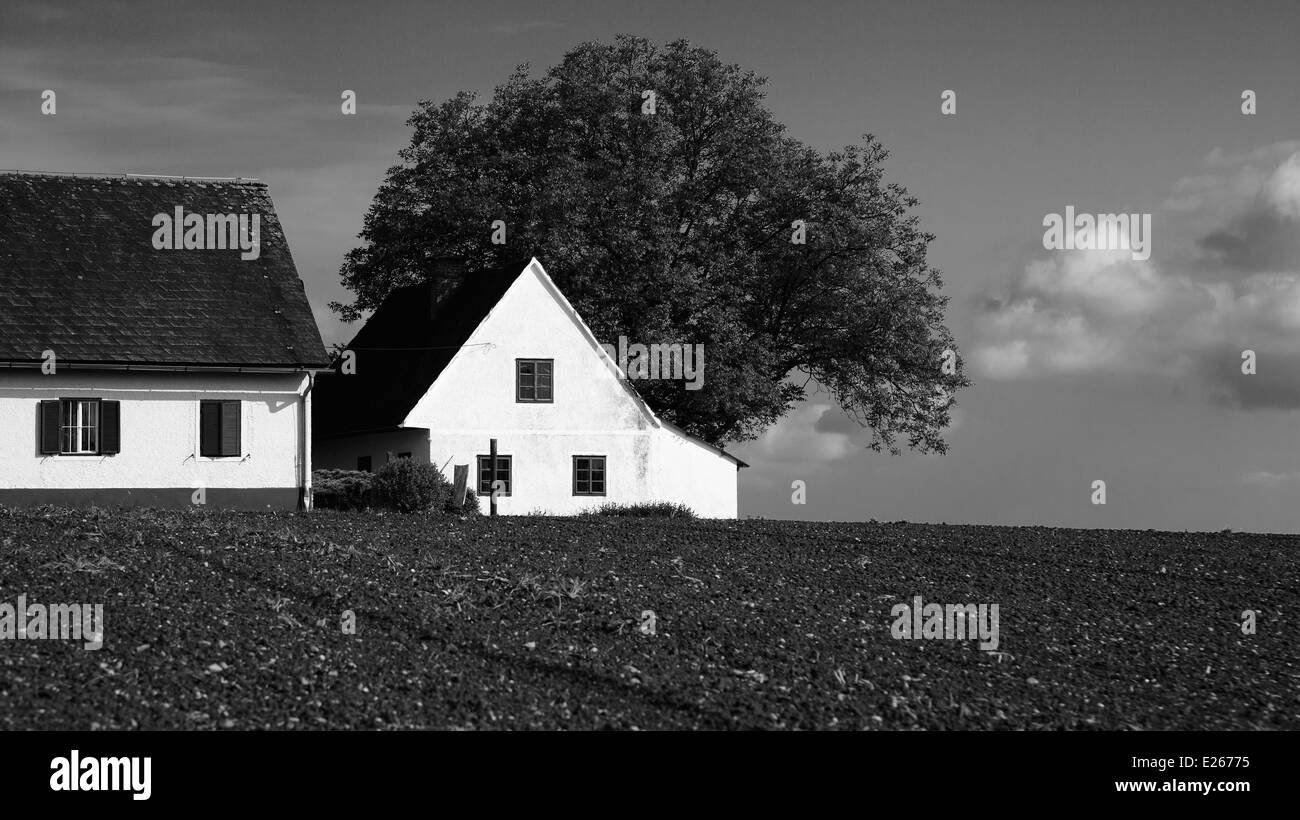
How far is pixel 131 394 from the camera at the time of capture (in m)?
28.8

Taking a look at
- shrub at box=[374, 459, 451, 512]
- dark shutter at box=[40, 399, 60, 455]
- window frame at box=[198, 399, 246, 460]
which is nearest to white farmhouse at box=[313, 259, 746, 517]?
window frame at box=[198, 399, 246, 460]

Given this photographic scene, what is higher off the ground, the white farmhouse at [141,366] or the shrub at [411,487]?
the white farmhouse at [141,366]

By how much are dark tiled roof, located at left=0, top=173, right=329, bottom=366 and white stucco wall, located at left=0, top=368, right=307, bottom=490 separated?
498 millimetres

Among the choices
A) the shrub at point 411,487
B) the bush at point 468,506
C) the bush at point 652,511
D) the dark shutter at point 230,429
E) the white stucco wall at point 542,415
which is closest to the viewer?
the shrub at point 411,487

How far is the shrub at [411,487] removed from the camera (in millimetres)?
26562

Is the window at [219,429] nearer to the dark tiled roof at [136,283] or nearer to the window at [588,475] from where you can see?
the dark tiled roof at [136,283]

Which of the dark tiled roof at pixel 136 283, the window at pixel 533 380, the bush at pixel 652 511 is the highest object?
the dark tiled roof at pixel 136 283

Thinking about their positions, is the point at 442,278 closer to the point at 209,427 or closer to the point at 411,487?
the point at 209,427

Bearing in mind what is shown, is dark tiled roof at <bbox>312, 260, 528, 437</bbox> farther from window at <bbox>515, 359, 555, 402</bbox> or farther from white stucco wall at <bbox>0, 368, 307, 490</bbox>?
white stucco wall at <bbox>0, 368, 307, 490</bbox>

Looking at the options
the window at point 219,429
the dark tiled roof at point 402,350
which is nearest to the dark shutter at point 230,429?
the window at point 219,429

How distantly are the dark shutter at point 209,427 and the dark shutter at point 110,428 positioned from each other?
1.58 metres

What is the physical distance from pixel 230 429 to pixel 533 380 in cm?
837

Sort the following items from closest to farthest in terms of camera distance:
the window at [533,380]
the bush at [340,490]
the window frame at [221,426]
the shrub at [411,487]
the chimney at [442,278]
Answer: the shrub at [411,487] → the window frame at [221,426] → the bush at [340,490] → the window at [533,380] → the chimney at [442,278]
